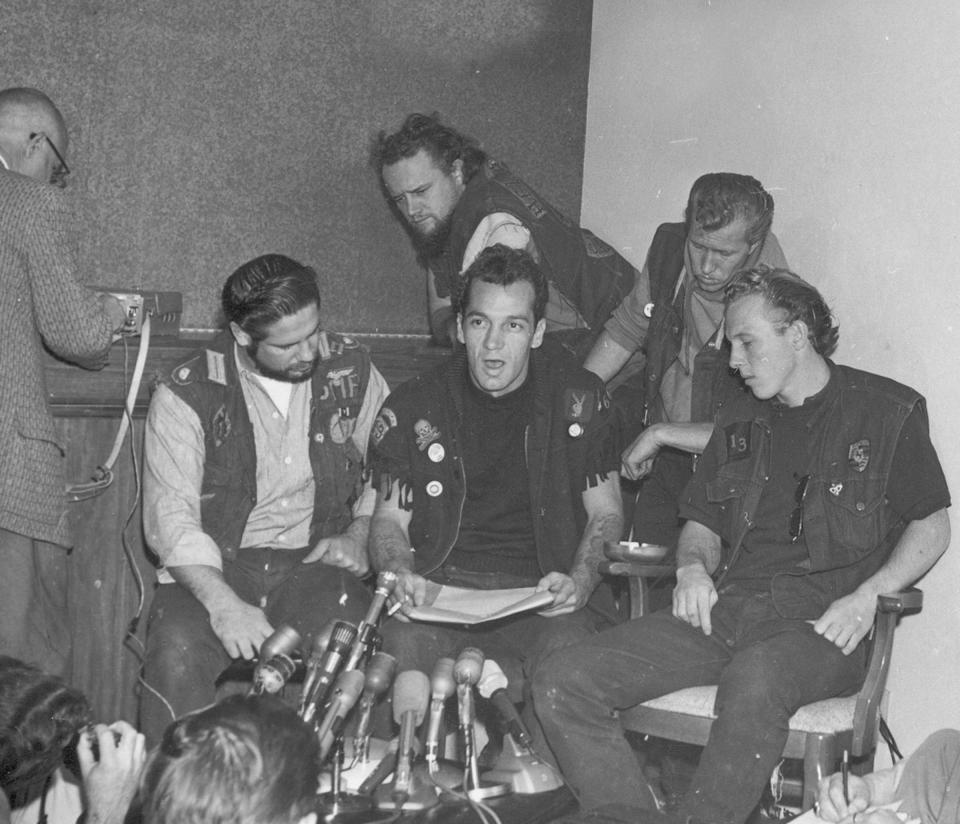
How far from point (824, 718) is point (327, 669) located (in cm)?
124

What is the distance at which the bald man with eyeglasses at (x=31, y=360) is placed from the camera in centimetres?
331

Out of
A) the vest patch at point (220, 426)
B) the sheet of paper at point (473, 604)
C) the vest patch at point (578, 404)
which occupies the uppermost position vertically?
the vest patch at point (578, 404)

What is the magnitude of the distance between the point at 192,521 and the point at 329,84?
6.30ft

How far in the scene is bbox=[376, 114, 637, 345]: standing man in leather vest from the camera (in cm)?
407

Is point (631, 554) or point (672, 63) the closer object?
point (631, 554)

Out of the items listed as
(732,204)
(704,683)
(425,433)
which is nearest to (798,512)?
(704,683)

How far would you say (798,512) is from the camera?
334 centimetres

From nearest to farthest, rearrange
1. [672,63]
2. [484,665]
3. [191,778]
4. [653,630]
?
1. [191,778]
2. [484,665]
3. [653,630]
4. [672,63]

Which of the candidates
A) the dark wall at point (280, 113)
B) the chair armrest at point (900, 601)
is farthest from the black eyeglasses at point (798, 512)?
the dark wall at point (280, 113)

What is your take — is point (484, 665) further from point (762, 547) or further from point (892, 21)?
point (892, 21)

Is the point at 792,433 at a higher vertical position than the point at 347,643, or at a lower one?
higher

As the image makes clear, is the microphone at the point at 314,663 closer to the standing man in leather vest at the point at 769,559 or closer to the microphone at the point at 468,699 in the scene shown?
the microphone at the point at 468,699

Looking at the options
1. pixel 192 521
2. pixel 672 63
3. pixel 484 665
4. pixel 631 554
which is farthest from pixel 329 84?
pixel 484 665

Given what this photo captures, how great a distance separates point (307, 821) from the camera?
1.96 m
